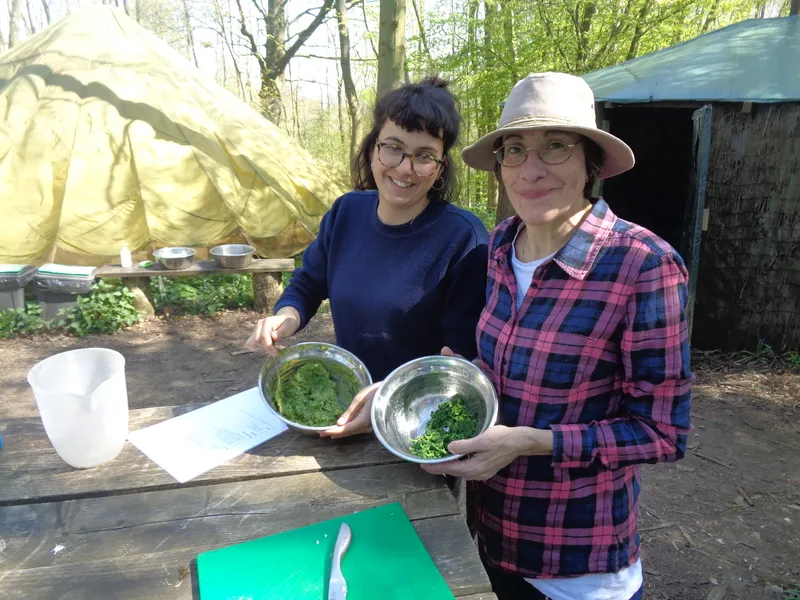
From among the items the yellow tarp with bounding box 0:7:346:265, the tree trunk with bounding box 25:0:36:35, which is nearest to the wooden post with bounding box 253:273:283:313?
the yellow tarp with bounding box 0:7:346:265

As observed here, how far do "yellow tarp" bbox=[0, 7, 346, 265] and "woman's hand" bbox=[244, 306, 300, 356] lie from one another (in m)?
5.94

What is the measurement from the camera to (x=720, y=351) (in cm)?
582

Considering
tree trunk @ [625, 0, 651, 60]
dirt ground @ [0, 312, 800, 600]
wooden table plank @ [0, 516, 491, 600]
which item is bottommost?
dirt ground @ [0, 312, 800, 600]

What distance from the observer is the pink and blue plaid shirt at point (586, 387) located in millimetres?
1398

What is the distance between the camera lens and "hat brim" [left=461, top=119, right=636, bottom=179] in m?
1.46

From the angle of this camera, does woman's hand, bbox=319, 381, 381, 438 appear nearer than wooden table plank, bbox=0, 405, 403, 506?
No

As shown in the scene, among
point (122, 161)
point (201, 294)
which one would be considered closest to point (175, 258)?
point (201, 294)

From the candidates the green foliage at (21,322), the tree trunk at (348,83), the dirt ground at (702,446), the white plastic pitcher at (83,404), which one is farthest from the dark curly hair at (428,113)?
the tree trunk at (348,83)

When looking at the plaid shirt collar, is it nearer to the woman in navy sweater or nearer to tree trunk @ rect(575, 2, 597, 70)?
the woman in navy sweater

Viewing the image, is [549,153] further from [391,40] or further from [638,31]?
[638,31]

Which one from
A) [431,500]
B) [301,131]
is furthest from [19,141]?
[301,131]

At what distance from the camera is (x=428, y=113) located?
194cm

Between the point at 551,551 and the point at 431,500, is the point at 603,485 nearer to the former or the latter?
the point at 551,551

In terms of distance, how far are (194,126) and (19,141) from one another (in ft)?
7.03
